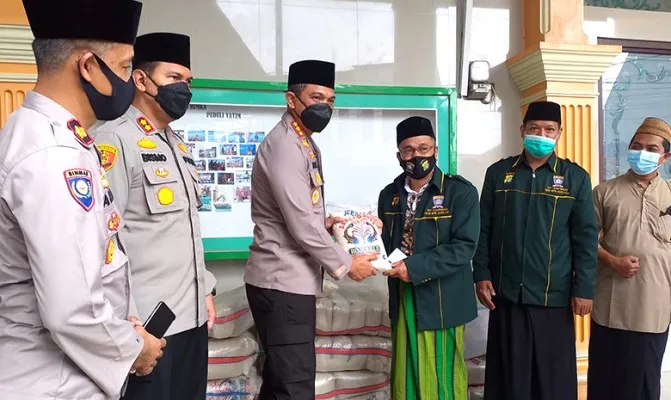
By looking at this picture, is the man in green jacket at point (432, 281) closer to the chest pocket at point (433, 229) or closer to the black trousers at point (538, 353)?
the chest pocket at point (433, 229)

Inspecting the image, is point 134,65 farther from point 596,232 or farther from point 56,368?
point 596,232

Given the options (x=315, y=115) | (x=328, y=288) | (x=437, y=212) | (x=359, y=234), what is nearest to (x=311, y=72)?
(x=315, y=115)

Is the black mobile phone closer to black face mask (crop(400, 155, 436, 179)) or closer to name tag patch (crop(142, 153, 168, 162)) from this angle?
name tag patch (crop(142, 153, 168, 162))

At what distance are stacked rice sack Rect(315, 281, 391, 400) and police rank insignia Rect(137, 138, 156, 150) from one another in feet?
4.47

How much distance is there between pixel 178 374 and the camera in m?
1.78

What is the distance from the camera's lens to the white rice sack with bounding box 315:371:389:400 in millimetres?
2816

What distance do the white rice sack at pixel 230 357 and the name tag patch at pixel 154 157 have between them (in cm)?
128

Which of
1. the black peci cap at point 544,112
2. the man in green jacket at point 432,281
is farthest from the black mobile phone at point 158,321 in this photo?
the black peci cap at point 544,112

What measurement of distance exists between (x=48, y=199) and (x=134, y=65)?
965mm

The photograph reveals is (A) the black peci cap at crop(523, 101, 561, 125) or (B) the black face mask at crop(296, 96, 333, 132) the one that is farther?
(A) the black peci cap at crop(523, 101, 561, 125)

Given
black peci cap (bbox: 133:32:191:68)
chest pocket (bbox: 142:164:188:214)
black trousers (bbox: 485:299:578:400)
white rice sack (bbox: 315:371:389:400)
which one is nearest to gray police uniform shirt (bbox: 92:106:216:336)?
chest pocket (bbox: 142:164:188:214)

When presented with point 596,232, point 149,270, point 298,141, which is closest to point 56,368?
point 149,270

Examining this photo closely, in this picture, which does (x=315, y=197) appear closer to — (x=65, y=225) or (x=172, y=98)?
(x=172, y=98)

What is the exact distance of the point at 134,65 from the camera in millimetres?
1855
